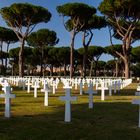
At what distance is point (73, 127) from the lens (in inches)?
381

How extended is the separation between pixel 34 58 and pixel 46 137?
256 feet

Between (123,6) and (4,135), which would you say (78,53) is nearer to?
(123,6)

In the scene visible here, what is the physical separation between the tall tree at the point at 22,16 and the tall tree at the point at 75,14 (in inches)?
84.7

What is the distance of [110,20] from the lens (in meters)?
50.6

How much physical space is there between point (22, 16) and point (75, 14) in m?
6.17

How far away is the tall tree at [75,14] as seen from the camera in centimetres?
5016

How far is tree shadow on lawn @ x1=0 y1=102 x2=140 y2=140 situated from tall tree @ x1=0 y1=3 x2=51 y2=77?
38.4 meters

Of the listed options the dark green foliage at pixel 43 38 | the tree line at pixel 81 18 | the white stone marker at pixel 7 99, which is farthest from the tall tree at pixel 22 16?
the white stone marker at pixel 7 99

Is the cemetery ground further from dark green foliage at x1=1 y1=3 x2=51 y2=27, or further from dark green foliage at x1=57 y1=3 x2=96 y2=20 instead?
dark green foliage at x1=1 y1=3 x2=51 y2=27

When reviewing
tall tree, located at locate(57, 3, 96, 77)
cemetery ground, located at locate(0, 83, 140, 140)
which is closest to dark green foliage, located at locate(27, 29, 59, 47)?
tall tree, located at locate(57, 3, 96, 77)

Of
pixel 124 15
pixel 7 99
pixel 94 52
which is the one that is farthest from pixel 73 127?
pixel 94 52

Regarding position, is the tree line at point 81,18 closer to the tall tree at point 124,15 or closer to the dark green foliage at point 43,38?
the tall tree at point 124,15

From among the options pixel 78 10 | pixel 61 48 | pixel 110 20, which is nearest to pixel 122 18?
pixel 110 20

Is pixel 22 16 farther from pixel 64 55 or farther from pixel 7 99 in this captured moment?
pixel 7 99
